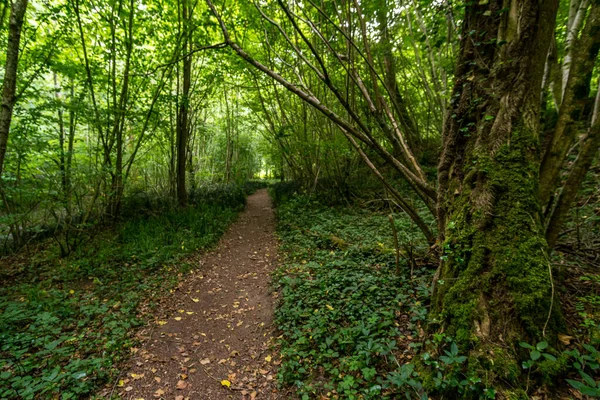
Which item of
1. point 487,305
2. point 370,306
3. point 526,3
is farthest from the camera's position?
point 370,306

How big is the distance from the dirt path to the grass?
314 millimetres

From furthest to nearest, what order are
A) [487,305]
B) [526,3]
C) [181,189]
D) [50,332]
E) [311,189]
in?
[311,189]
[181,189]
[50,332]
[526,3]
[487,305]

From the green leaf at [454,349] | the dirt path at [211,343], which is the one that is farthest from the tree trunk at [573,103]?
→ the dirt path at [211,343]

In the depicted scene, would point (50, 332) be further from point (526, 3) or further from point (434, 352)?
point (526, 3)

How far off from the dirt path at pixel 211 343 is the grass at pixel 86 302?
31 cm

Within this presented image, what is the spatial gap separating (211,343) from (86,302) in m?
2.23

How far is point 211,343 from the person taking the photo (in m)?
3.40

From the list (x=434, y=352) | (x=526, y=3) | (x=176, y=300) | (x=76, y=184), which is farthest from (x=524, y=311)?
(x=76, y=184)

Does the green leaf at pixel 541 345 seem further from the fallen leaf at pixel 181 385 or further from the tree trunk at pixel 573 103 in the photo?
the fallen leaf at pixel 181 385

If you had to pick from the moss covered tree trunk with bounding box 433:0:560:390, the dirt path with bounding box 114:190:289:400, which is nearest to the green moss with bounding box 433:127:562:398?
the moss covered tree trunk with bounding box 433:0:560:390

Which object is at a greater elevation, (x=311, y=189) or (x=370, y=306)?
(x=311, y=189)

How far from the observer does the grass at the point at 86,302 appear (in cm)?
265

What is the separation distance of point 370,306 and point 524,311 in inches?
62.7

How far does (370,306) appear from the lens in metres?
3.07
